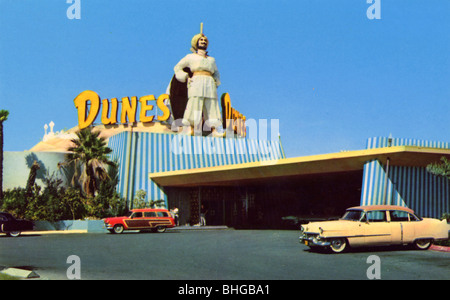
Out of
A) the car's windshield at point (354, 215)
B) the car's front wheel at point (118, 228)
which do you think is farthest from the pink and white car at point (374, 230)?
the car's front wheel at point (118, 228)

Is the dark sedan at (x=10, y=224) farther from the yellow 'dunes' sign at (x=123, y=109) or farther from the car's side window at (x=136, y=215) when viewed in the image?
the yellow 'dunes' sign at (x=123, y=109)

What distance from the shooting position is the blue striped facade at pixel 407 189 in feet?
74.4

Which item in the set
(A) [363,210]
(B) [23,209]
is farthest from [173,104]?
(A) [363,210]

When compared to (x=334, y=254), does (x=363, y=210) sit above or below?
above

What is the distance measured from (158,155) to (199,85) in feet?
26.5

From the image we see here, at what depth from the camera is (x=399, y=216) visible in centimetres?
1644

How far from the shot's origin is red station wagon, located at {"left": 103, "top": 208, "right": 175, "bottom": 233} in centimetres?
2781

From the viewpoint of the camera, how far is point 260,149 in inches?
1757

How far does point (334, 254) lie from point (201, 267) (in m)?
5.13

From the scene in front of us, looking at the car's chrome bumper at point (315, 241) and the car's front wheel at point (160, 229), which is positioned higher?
the car's chrome bumper at point (315, 241)

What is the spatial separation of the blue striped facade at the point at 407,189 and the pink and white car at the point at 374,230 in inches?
232

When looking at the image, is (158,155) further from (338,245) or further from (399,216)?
(399,216)
